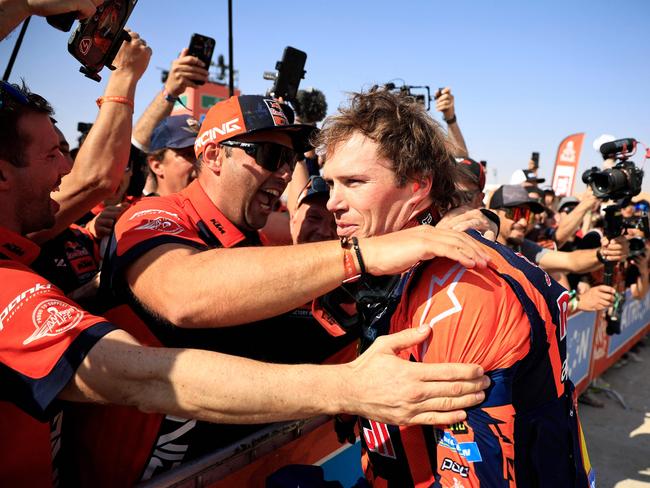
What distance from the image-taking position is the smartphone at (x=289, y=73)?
364cm

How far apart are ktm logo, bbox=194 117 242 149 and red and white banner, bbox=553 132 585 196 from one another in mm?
18503

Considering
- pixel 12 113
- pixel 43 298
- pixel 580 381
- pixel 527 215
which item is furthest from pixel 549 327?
pixel 580 381

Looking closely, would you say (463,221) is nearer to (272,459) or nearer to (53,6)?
(272,459)

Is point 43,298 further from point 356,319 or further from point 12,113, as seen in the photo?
point 356,319

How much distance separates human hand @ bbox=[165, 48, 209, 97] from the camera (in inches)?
132

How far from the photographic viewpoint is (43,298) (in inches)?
58.2

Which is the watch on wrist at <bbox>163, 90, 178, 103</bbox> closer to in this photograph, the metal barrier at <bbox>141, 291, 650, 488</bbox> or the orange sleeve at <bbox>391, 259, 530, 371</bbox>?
the metal barrier at <bbox>141, 291, 650, 488</bbox>

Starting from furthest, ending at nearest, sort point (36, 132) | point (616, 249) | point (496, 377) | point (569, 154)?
point (569, 154) < point (616, 249) < point (36, 132) < point (496, 377)

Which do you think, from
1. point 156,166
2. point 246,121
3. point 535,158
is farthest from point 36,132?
point 535,158

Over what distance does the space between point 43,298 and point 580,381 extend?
21.2 feet

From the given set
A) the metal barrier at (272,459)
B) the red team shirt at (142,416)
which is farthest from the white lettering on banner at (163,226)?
the metal barrier at (272,459)

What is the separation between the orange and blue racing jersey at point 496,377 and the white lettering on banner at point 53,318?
1.04m

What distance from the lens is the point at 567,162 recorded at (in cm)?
1873

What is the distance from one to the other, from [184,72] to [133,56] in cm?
78
